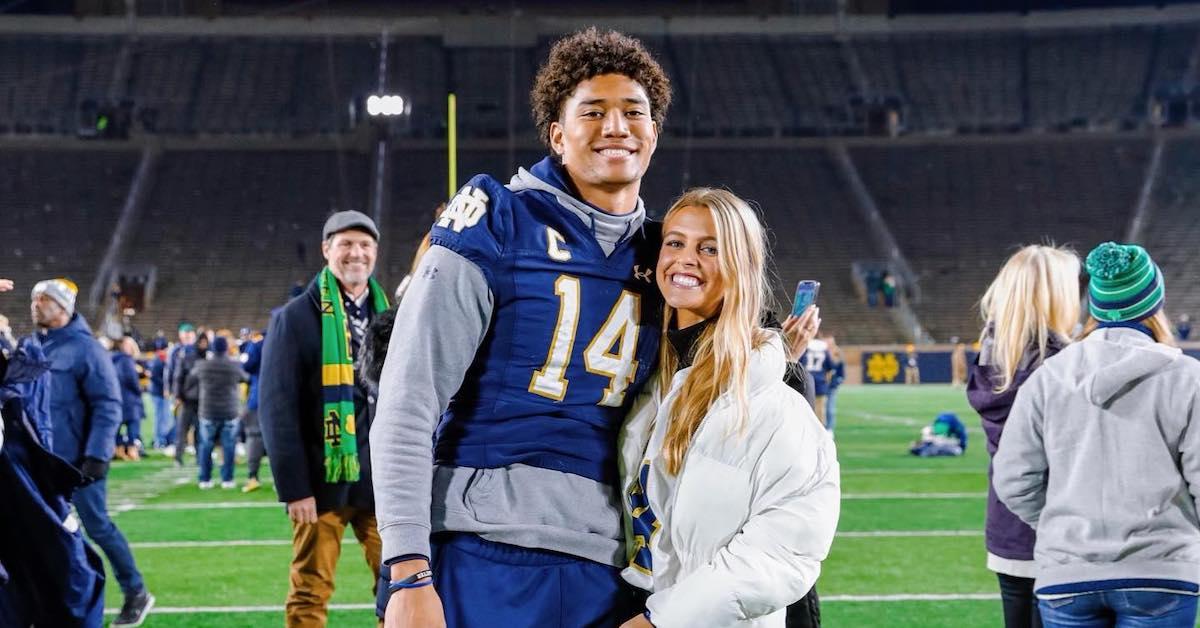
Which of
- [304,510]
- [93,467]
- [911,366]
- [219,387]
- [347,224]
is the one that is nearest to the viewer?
[304,510]

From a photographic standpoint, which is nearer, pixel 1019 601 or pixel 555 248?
pixel 555 248

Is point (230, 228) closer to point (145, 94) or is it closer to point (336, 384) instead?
point (145, 94)

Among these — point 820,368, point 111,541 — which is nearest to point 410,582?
point 111,541

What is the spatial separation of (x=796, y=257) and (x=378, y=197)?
505 inches

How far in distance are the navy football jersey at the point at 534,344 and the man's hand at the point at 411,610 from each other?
0.31 meters

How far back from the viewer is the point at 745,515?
96.2 inches

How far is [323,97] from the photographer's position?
43.2m

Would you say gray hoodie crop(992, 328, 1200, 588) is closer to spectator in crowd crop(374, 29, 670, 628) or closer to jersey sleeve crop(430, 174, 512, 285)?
spectator in crowd crop(374, 29, 670, 628)

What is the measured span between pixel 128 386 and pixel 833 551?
7.38 metres

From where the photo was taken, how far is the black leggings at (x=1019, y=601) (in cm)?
421

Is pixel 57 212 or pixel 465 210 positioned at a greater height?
pixel 57 212

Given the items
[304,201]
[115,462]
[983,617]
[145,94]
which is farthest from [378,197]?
[983,617]

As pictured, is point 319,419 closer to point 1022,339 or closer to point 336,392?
point 336,392

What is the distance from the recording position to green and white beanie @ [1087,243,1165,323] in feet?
11.1
